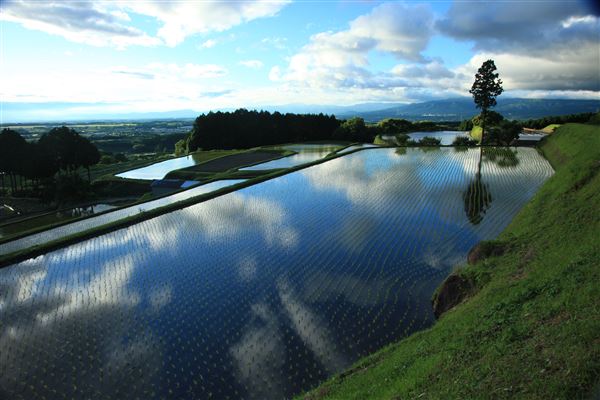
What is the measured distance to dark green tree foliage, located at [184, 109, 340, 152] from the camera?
201ft

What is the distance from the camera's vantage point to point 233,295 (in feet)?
32.8

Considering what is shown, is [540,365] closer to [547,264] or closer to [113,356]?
[547,264]

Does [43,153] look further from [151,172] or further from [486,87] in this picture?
[486,87]

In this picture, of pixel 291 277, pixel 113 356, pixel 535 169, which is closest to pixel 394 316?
pixel 291 277

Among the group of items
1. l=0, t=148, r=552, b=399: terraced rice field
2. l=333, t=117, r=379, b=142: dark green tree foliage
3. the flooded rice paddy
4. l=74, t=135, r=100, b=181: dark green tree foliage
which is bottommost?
the flooded rice paddy

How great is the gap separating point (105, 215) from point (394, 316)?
17.3 metres

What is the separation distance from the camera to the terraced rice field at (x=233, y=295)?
7.17 m

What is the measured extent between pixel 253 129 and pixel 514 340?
6153cm

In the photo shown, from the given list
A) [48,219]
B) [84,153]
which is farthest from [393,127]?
[48,219]

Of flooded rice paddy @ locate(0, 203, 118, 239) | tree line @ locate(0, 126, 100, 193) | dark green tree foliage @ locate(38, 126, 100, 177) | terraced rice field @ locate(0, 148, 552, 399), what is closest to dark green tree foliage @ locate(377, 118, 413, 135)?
dark green tree foliage @ locate(38, 126, 100, 177)

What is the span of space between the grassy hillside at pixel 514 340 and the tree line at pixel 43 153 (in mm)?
33552

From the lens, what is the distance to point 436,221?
50.8ft

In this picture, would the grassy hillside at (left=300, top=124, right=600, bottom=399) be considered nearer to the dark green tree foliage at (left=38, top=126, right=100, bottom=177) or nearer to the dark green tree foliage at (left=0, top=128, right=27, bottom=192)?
the dark green tree foliage at (left=38, top=126, right=100, bottom=177)

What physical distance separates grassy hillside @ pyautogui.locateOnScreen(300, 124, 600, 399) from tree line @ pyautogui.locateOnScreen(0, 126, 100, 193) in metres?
33.6
